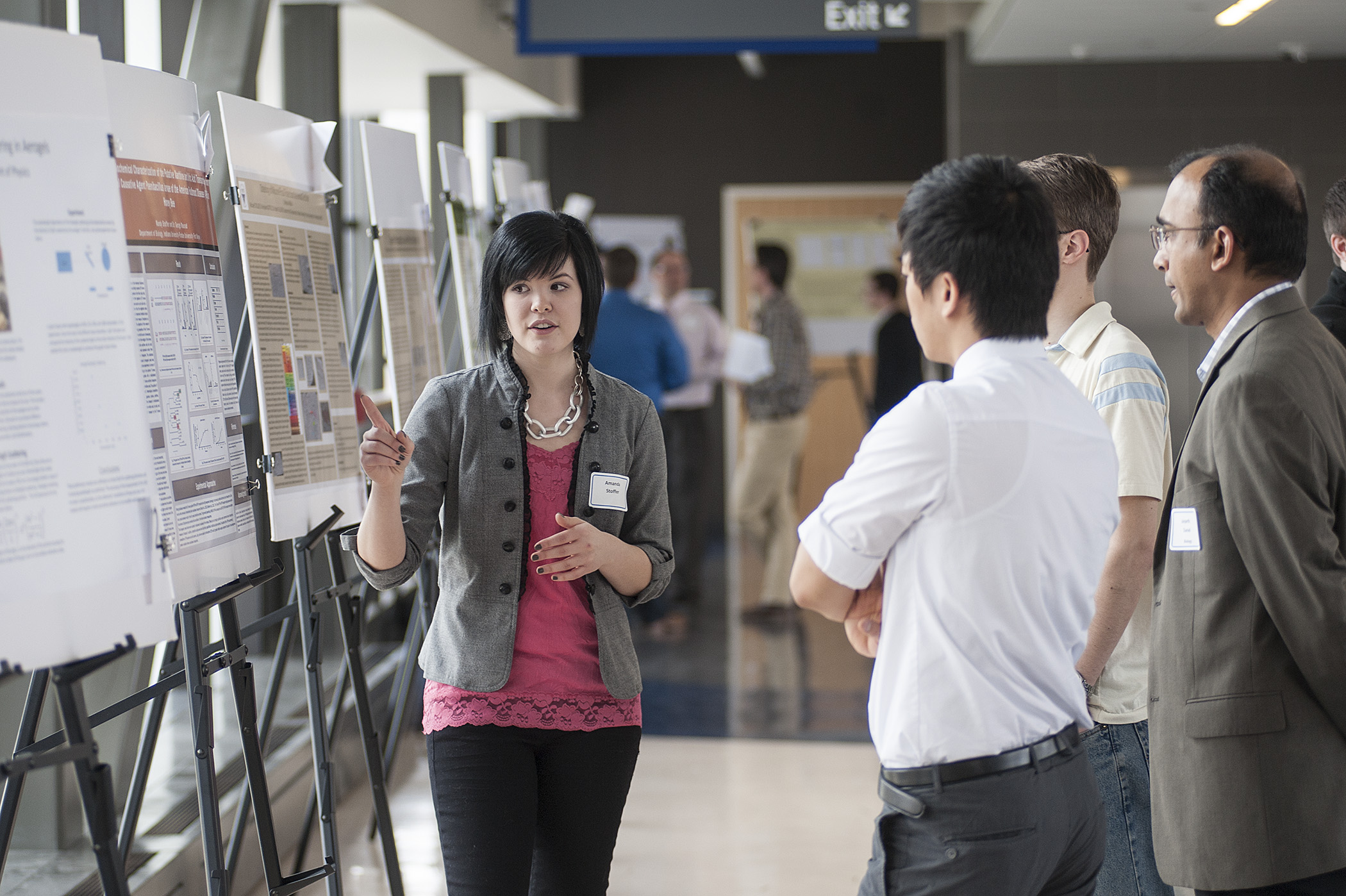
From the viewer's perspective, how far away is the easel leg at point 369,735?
2.78 m

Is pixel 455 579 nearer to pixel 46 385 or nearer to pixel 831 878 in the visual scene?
pixel 46 385

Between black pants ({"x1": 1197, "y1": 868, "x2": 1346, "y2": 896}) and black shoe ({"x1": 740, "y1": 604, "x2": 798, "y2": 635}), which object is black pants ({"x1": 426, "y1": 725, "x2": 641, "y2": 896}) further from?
black shoe ({"x1": 740, "y1": 604, "x2": 798, "y2": 635})

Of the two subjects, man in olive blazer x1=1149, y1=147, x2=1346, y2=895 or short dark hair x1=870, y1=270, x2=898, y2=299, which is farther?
short dark hair x1=870, y1=270, x2=898, y2=299

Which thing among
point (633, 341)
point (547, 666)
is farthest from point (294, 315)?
point (633, 341)

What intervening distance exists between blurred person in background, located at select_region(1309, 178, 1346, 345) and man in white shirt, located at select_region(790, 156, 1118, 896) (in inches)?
62.7

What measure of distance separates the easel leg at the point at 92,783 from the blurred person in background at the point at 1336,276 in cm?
253

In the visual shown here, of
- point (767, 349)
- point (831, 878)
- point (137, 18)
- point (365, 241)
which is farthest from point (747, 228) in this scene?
point (831, 878)

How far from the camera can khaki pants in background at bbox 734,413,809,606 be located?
263 inches

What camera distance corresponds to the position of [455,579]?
2.01 metres

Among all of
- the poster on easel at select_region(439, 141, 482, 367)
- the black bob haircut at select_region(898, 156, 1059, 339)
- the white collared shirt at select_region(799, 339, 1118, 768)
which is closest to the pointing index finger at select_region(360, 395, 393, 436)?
the white collared shirt at select_region(799, 339, 1118, 768)

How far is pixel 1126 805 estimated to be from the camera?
6.82ft

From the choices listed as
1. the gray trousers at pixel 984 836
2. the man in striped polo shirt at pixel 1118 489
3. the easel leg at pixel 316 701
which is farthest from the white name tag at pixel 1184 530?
the easel leg at pixel 316 701

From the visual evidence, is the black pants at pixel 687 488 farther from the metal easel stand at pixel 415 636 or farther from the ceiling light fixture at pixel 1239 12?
the ceiling light fixture at pixel 1239 12

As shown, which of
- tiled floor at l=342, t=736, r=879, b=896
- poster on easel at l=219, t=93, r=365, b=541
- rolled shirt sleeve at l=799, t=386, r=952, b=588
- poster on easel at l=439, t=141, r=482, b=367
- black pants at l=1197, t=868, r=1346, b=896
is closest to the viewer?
rolled shirt sleeve at l=799, t=386, r=952, b=588
